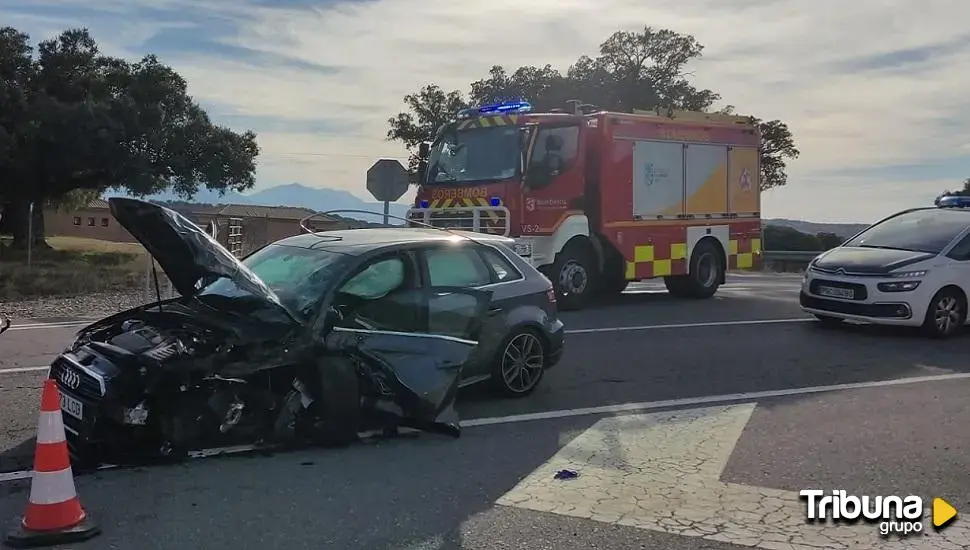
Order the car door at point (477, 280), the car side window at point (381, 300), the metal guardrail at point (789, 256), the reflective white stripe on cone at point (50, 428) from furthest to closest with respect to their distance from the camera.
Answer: the metal guardrail at point (789, 256) → the car door at point (477, 280) → the car side window at point (381, 300) → the reflective white stripe on cone at point (50, 428)

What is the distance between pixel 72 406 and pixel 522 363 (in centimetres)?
358

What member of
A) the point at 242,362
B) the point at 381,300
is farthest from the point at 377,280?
the point at 242,362

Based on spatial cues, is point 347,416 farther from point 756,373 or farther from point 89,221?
point 89,221

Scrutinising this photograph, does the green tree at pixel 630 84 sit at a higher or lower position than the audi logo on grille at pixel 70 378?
higher

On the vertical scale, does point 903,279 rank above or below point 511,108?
below

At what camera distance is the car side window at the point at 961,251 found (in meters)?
11.1

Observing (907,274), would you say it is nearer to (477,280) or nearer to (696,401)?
(696,401)

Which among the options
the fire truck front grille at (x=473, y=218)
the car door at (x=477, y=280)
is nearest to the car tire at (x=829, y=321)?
the fire truck front grille at (x=473, y=218)

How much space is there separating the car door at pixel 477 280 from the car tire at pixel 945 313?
6357 mm

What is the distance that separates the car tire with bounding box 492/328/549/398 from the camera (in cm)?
740

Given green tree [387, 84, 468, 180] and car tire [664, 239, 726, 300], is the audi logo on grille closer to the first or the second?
car tire [664, 239, 726, 300]

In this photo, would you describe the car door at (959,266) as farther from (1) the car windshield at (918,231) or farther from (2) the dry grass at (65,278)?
(2) the dry grass at (65,278)

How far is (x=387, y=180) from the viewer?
1703cm

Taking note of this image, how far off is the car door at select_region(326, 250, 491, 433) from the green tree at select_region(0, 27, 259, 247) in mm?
23431
